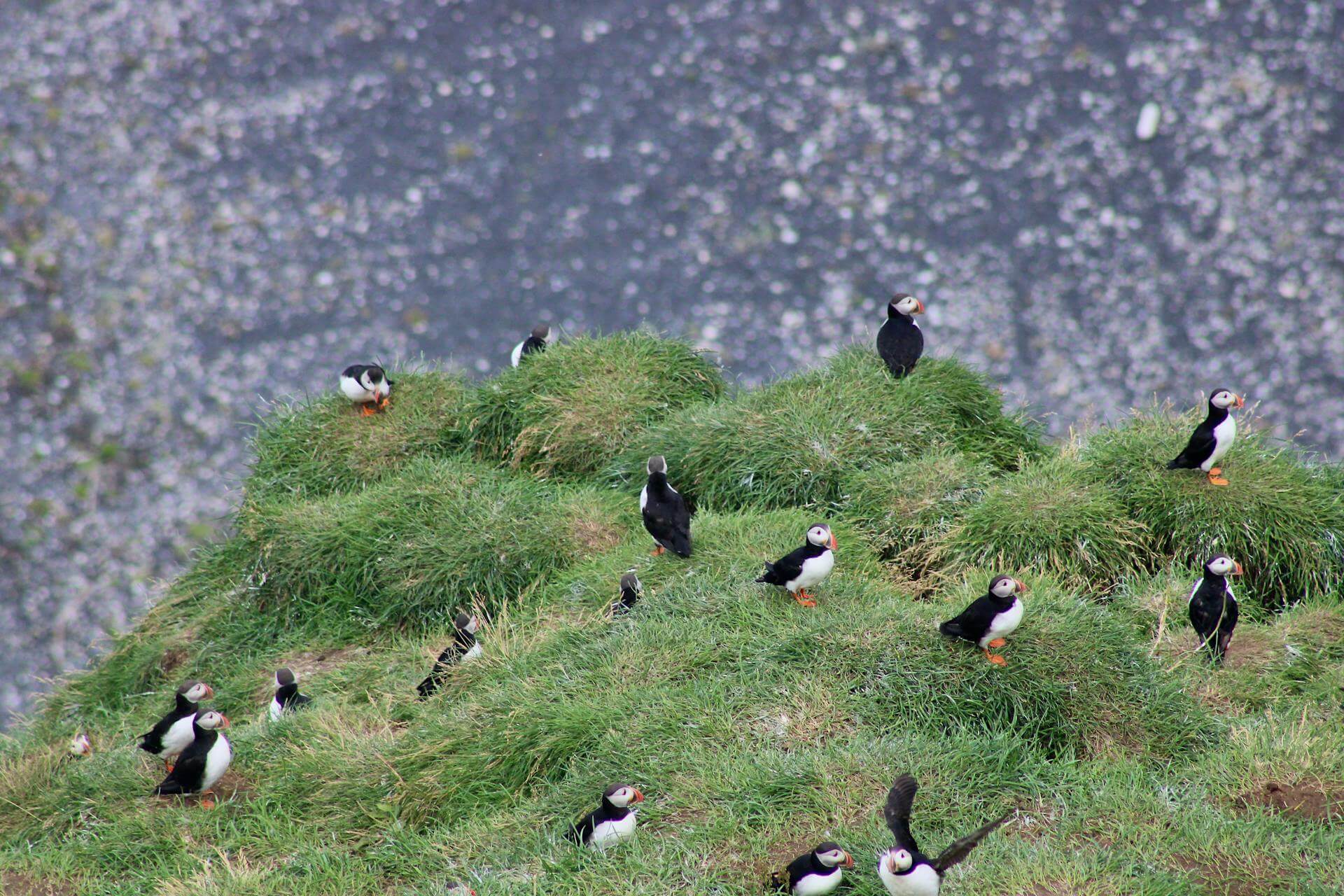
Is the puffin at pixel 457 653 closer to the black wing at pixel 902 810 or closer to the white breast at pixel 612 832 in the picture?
the white breast at pixel 612 832

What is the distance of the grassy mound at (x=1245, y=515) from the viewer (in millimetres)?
6641

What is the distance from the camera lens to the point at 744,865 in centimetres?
449

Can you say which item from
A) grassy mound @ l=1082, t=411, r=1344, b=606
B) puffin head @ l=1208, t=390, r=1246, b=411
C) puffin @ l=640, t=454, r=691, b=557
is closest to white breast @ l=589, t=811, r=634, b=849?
puffin @ l=640, t=454, r=691, b=557

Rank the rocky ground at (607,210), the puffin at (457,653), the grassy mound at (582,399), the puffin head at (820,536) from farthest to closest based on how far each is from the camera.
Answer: the rocky ground at (607,210) → the grassy mound at (582,399) → the puffin at (457,653) → the puffin head at (820,536)

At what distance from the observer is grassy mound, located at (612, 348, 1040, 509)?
720cm

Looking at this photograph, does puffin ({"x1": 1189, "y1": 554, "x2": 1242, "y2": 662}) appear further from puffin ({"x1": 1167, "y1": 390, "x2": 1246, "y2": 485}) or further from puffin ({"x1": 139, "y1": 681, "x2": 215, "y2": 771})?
puffin ({"x1": 139, "y1": 681, "x2": 215, "y2": 771})

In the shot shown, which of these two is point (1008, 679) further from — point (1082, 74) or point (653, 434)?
point (1082, 74)

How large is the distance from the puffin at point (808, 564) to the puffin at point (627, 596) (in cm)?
65

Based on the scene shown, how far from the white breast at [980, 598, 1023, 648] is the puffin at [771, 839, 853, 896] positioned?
120 cm

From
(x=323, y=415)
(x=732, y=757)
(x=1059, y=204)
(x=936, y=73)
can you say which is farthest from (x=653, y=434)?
(x=936, y=73)

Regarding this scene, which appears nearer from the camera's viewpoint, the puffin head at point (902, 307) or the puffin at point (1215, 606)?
the puffin at point (1215, 606)

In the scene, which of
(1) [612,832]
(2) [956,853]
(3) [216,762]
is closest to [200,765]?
(3) [216,762]

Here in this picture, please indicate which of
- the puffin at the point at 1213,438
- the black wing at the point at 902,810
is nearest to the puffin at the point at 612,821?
the black wing at the point at 902,810

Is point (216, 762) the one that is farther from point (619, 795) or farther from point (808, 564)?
point (808, 564)
